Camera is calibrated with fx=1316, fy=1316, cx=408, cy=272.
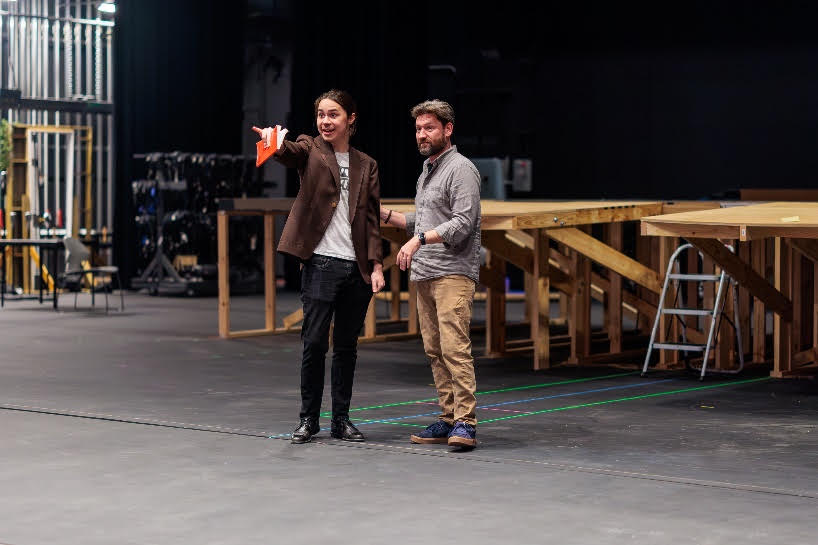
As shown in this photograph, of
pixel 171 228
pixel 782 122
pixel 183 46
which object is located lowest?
pixel 171 228

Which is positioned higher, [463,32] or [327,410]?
[463,32]

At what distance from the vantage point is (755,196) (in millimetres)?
11586

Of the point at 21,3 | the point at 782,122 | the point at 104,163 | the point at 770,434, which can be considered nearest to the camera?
the point at 770,434

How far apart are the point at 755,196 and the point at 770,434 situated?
5959mm

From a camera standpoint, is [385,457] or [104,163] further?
[104,163]

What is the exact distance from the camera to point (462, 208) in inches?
215

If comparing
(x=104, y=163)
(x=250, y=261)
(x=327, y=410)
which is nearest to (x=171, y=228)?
(x=250, y=261)

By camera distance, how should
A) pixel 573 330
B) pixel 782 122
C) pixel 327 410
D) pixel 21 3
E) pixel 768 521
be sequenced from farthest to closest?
pixel 21 3
pixel 782 122
pixel 573 330
pixel 327 410
pixel 768 521

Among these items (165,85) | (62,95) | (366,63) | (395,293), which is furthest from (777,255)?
(62,95)

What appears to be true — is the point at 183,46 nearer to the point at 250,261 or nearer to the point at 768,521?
the point at 250,261

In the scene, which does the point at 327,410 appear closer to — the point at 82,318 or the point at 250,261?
the point at 82,318

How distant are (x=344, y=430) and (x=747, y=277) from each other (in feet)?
11.3

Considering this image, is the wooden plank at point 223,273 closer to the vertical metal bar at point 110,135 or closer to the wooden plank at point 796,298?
the wooden plank at point 796,298

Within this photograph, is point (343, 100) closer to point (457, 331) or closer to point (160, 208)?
point (457, 331)
